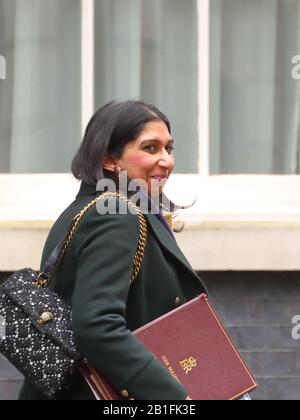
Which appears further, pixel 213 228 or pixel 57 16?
pixel 57 16

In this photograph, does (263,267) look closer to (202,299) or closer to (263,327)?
(263,327)

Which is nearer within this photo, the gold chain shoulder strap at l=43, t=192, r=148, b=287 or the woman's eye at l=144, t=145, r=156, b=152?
the gold chain shoulder strap at l=43, t=192, r=148, b=287

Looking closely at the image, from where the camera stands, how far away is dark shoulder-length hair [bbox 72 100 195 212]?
2.73 m

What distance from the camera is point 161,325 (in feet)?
8.46

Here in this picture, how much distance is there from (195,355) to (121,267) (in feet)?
1.05

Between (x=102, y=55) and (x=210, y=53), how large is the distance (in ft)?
1.84

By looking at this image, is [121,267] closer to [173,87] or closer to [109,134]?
[109,134]

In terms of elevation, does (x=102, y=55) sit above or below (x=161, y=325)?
above

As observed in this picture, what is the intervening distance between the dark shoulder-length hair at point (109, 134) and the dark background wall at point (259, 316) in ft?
7.60

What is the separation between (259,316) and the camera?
502 centimetres

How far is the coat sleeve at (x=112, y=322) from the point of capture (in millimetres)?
2451

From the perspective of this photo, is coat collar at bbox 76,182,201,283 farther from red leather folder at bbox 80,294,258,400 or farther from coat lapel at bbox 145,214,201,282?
red leather folder at bbox 80,294,258,400

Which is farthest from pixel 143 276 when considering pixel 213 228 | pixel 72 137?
pixel 72 137

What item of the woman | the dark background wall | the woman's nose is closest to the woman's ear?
the woman
